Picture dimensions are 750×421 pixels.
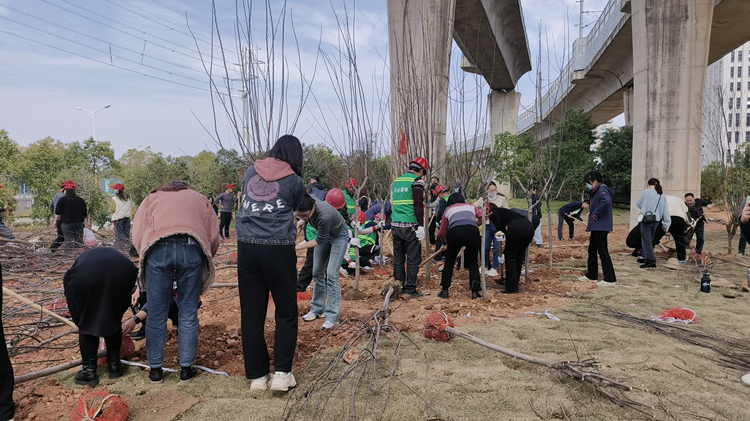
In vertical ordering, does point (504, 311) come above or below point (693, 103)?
below

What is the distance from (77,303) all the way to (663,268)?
8.52 meters

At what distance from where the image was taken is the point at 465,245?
17.4 ft

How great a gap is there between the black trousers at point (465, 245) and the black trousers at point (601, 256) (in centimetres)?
199

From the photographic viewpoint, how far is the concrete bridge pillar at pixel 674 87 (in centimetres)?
1108

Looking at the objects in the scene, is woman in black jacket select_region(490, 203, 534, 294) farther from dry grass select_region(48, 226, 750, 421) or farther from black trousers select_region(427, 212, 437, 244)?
black trousers select_region(427, 212, 437, 244)

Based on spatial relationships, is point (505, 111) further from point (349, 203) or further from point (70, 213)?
point (70, 213)

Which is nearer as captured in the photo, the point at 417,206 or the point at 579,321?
the point at 579,321

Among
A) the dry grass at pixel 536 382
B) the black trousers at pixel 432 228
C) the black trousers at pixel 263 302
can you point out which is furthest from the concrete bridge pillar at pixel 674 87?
the black trousers at pixel 263 302

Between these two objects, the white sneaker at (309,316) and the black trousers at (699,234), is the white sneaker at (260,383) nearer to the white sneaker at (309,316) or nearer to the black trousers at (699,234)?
the white sneaker at (309,316)

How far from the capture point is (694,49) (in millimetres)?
11094

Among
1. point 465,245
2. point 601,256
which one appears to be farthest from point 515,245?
point 601,256

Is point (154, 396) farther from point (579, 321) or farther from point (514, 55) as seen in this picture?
point (514, 55)

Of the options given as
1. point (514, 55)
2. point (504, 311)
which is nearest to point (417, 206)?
point (504, 311)

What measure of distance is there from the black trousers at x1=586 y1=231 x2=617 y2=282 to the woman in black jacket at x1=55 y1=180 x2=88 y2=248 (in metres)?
9.42
